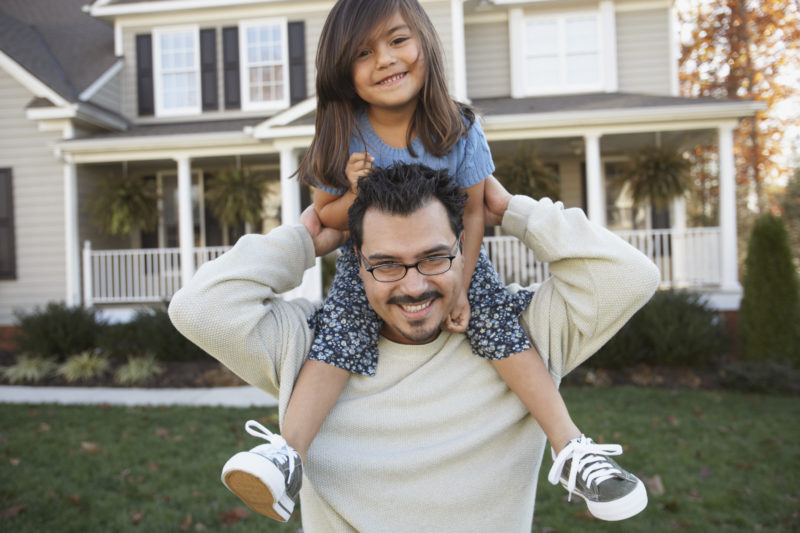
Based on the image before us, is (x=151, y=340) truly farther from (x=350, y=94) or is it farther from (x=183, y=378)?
(x=350, y=94)

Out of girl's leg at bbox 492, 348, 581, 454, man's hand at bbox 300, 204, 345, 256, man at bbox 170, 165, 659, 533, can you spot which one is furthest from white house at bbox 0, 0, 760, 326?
girl's leg at bbox 492, 348, 581, 454

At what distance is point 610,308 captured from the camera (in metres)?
1.91

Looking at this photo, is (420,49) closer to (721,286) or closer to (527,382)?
(527,382)

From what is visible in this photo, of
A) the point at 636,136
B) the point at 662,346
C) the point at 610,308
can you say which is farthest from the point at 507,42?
the point at 610,308

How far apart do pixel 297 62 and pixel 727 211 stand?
8.55 metres

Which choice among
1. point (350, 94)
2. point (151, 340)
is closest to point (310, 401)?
point (350, 94)

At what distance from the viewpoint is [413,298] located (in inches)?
72.9

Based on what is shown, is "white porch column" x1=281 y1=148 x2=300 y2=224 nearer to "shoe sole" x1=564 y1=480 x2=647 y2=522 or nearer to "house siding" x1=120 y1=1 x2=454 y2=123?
"house siding" x1=120 y1=1 x2=454 y2=123

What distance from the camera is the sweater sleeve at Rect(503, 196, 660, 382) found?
6.24 feet

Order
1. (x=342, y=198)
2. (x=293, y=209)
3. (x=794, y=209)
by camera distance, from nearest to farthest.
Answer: (x=342, y=198) → (x=293, y=209) → (x=794, y=209)

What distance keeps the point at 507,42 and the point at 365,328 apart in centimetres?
1262

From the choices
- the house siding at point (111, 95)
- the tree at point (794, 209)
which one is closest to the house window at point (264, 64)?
the house siding at point (111, 95)

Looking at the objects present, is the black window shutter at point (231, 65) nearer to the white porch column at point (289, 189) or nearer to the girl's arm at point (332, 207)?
the white porch column at point (289, 189)

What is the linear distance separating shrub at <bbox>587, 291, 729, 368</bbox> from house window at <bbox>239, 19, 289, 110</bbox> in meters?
8.11
